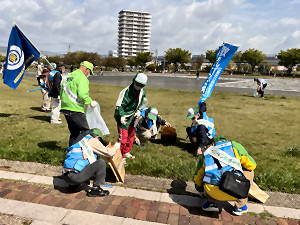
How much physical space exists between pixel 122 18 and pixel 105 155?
15412 centimetres

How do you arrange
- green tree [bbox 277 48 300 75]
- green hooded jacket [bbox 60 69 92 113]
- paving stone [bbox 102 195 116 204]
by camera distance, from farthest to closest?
green tree [bbox 277 48 300 75], green hooded jacket [bbox 60 69 92 113], paving stone [bbox 102 195 116 204]

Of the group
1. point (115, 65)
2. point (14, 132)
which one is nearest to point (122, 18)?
point (115, 65)

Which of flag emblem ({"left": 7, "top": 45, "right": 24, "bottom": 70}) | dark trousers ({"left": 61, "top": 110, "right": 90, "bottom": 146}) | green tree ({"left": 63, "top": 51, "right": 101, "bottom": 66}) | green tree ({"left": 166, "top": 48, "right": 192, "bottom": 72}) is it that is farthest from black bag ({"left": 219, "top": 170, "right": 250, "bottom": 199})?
green tree ({"left": 166, "top": 48, "right": 192, "bottom": 72})

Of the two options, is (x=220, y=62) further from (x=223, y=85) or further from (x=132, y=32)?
(x=132, y=32)

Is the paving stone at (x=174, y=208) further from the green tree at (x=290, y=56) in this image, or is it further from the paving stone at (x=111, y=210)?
the green tree at (x=290, y=56)

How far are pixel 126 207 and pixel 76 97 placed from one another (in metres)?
2.28

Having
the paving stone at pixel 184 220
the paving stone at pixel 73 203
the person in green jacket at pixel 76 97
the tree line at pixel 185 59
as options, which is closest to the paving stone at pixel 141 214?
the paving stone at pixel 184 220

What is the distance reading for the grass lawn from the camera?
4320 millimetres

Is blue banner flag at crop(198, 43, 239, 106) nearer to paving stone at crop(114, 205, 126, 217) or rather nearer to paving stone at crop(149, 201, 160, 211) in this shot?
paving stone at crop(149, 201, 160, 211)

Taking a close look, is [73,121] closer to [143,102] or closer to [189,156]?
[143,102]

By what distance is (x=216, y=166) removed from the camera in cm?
296

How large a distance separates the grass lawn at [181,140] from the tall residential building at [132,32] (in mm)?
140721

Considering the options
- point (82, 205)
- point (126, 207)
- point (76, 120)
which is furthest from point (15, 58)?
point (126, 207)

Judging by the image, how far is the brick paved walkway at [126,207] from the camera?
303 cm
